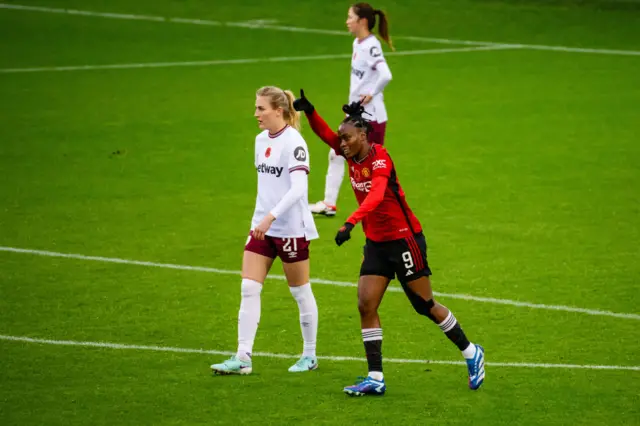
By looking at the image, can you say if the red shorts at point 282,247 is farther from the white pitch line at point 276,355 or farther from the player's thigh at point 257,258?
the white pitch line at point 276,355

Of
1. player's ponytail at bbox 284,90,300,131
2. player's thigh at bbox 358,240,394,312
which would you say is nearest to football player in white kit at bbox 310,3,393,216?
player's ponytail at bbox 284,90,300,131

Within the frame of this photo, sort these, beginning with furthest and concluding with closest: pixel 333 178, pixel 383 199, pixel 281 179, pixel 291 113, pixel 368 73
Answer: pixel 368 73, pixel 333 178, pixel 291 113, pixel 281 179, pixel 383 199

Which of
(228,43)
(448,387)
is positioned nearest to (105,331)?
(448,387)

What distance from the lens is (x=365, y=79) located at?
53.4 ft

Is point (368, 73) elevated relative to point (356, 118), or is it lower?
elevated

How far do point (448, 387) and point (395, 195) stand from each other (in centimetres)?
161

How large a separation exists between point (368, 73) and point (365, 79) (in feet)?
0.28

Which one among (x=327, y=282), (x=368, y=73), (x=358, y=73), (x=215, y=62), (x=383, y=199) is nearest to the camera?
(x=383, y=199)


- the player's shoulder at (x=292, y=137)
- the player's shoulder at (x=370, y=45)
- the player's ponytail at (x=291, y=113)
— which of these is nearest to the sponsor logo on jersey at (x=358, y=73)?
the player's shoulder at (x=370, y=45)

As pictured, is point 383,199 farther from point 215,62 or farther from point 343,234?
point 215,62

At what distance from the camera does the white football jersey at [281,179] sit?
10172mm

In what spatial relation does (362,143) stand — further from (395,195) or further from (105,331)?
(105,331)

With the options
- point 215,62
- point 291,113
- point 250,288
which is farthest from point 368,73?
point 215,62

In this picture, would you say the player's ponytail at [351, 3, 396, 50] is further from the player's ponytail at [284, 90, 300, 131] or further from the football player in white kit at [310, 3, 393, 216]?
the player's ponytail at [284, 90, 300, 131]
